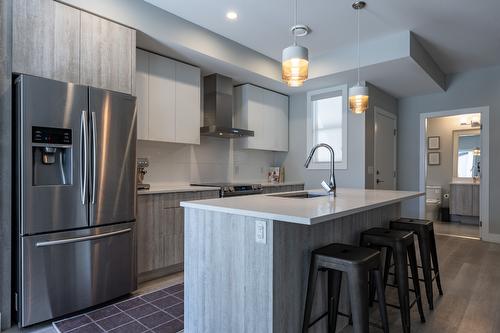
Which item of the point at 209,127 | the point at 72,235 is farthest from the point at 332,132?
the point at 72,235

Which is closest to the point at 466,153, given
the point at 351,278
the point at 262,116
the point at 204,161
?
the point at 262,116

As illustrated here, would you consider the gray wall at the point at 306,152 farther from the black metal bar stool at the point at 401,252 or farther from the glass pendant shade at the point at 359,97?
the black metal bar stool at the point at 401,252

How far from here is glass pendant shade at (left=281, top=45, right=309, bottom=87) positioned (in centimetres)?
214

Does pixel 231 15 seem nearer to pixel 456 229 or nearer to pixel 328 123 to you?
pixel 328 123

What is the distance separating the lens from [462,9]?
301 cm

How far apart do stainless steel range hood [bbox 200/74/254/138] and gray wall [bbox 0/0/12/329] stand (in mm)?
2208

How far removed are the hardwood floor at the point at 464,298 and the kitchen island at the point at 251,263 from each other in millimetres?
792

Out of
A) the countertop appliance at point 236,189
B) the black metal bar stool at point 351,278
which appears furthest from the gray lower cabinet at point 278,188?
the black metal bar stool at point 351,278

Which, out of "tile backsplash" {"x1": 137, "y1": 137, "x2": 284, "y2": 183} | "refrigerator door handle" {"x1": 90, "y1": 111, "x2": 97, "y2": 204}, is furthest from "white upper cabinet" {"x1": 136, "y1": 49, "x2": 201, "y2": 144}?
"refrigerator door handle" {"x1": 90, "y1": 111, "x2": 97, "y2": 204}

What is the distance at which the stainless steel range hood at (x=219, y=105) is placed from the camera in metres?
4.19

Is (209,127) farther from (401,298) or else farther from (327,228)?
(401,298)

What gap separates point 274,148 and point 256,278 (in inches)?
142

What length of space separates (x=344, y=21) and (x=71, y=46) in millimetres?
2587

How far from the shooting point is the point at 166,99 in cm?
354
